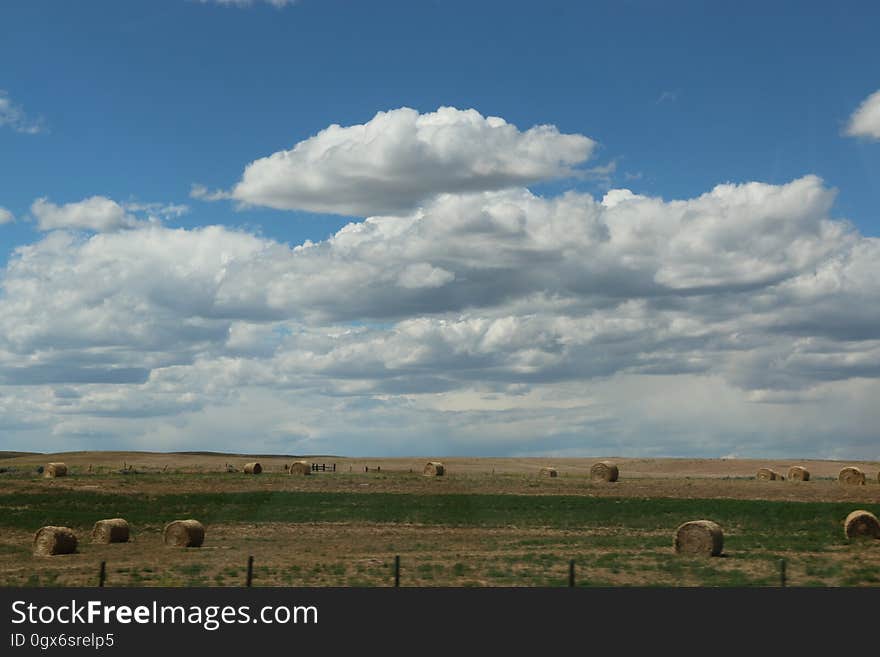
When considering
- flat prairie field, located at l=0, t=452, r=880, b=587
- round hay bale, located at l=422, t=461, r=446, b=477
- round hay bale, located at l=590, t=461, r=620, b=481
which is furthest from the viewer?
round hay bale, located at l=422, t=461, r=446, b=477

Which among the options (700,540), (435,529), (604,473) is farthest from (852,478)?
(700,540)

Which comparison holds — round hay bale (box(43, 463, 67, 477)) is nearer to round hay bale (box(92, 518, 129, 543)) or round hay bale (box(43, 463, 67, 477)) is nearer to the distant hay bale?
round hay bale (box(92, 518, 129, 543))

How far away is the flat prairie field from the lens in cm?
3497

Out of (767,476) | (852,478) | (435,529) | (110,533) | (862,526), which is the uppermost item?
(852,478)

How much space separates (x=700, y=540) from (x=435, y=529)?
57.8 ft

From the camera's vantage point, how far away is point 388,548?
44.4 meters

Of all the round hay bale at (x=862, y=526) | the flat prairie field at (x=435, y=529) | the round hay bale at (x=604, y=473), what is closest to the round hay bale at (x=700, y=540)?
the flat prairie field at (x=435, y=529)

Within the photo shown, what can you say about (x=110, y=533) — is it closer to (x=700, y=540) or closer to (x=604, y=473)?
(x=700, y=540)

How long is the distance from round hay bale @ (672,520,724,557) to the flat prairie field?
723mm

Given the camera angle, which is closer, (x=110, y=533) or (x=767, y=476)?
(x=110, y=533)

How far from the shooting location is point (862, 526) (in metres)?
45.0

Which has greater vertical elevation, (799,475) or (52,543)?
(799,475)

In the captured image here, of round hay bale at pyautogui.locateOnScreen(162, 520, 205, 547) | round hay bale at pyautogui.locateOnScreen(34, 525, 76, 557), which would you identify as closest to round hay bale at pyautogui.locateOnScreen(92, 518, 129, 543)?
round hay bale at pyautogui.locateOnScreen(162, 520, 205, 547)

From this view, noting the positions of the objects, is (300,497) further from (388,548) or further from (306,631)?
(306,631)
